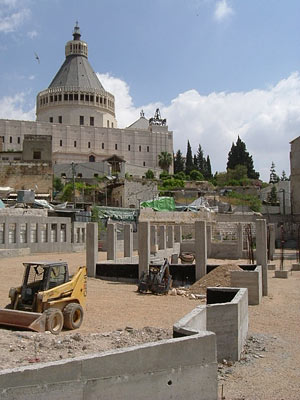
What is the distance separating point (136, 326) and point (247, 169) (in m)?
76.3

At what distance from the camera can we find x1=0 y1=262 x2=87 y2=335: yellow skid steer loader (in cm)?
916

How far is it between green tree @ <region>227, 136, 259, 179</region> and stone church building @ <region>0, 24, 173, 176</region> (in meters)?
13.5

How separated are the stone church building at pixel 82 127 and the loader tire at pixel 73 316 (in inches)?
2776

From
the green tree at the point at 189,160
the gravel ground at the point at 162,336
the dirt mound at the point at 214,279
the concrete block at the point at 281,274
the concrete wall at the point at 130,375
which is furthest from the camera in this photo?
the green tree at the point at 189,160

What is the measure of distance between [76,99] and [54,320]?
279 ft

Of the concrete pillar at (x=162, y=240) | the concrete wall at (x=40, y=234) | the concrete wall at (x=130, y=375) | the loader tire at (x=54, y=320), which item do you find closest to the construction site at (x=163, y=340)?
the concrete wall at (x=130, y=375)

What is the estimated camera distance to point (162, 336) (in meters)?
8.44

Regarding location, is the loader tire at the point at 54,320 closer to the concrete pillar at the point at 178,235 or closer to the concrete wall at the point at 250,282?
the concrete wall at the point at 250,282

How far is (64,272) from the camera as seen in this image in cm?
1055

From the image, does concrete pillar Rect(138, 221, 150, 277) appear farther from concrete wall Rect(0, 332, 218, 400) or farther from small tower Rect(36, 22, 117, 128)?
small tower Rect(36, 22, 117, 128)

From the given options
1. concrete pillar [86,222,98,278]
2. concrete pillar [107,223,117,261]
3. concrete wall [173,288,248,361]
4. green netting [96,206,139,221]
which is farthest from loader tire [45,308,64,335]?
green netting [96,206,139,221]

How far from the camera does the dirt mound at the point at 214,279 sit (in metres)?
16.5

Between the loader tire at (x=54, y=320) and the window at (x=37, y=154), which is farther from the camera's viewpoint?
the window at (x=37, y=154)

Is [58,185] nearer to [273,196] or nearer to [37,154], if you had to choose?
[37,154]
